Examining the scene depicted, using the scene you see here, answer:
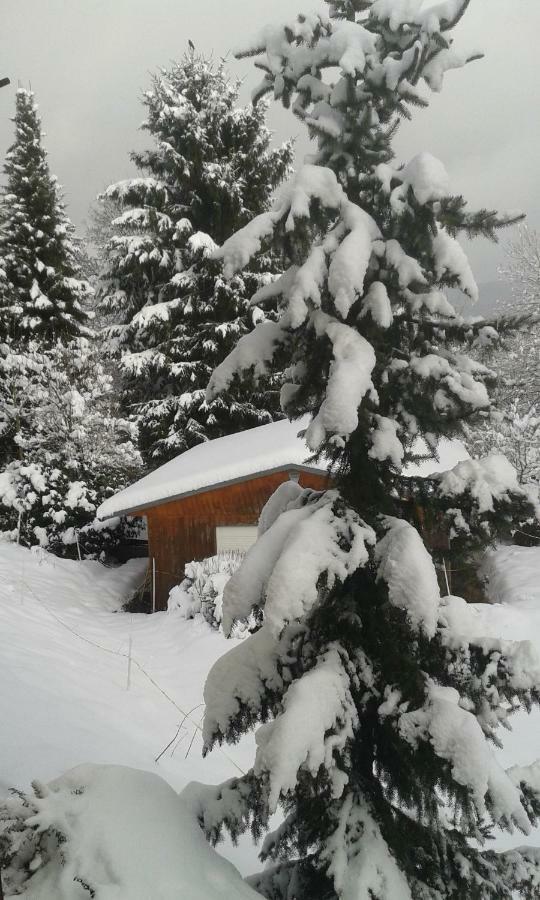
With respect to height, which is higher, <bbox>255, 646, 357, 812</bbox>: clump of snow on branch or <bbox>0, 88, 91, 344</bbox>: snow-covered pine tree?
<bbox>0, 88, 91, 344</bbox>: snow-covered pine tree

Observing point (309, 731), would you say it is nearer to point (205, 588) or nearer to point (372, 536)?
point (372, 536)

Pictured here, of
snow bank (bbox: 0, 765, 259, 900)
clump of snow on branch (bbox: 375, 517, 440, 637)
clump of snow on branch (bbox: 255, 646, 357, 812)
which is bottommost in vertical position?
snow bank (bbox: 0, 765, 259, 900)

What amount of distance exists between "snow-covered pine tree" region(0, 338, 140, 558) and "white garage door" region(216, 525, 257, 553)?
5.71 metres

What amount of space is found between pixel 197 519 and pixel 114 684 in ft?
22.2

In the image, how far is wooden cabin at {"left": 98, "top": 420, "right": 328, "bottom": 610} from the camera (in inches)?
476

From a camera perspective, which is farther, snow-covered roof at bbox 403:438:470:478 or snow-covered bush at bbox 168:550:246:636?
snow-covered roof at bbox 403:438:470:478

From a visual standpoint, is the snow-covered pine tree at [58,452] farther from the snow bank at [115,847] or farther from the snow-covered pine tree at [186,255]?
the snow bank at [115,847]

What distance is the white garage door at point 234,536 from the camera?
1313 centimetres

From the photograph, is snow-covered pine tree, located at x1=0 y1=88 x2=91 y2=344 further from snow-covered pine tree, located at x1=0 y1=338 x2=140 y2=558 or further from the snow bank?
the snow bank

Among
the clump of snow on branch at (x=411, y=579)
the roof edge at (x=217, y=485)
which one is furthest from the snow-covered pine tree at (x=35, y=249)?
the clump of snow on branch at (x=411, y=579)

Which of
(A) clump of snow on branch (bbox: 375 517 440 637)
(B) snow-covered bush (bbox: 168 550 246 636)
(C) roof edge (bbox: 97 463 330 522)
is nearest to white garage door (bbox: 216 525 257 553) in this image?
(B) snow-covered bush (bbox: 168 550 246 636)

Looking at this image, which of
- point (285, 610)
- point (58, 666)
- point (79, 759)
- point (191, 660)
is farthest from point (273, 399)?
point (285, 610)

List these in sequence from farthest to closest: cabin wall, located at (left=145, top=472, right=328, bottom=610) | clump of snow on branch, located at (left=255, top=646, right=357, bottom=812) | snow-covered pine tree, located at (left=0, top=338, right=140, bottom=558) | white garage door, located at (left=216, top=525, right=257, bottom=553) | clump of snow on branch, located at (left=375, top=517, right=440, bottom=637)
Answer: snow-covered pine tree, located at (left=0, top=338, right=140, bottom=558)
white garage door, located at (left=216, top=525, right=257, bottom=553)
cabin wall, located at (left=145, top=472, right=328, bottom=610)
clump of snow on branch, located at (left=375, top=517, right=440, bottom=637)
clump of snow on branch, located at (left=255, top=646, right=357, bottom=812)

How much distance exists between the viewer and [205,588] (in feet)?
36.1
